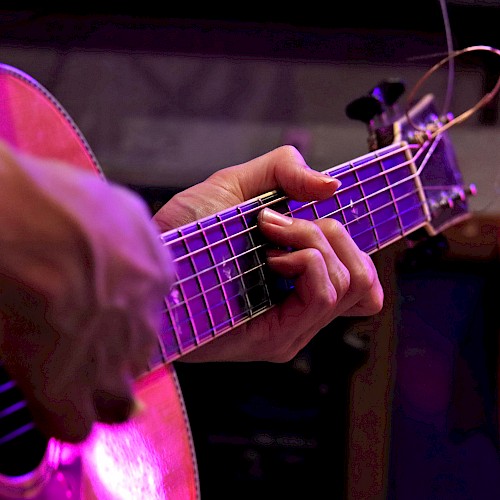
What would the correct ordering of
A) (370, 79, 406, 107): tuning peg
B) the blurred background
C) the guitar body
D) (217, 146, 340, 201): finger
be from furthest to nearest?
1. the blurred background
2. (370, 79, 406, 107): tuning peg
3. (217, 146, 340, 201): finger
4. the guitar body

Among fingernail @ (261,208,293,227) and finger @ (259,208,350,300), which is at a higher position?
fingernail @ (261,208,293,227)

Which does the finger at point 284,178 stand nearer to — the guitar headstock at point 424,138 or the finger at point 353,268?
the finger at point 353,268

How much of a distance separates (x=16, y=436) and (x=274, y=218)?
341 millimetres

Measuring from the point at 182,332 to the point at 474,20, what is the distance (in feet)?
3.62

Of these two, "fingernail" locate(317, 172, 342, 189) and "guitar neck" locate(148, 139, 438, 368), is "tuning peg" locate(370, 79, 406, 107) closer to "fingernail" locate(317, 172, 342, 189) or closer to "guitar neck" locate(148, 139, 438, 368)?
"guitar neck" locate(148, 139, 438, 368)

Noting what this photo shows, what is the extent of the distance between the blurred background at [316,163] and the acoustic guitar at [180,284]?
0.44m

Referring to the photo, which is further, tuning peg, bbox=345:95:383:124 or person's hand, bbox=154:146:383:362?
tuning peg, bbox=345:95:383:124

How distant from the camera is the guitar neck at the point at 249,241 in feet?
2.05

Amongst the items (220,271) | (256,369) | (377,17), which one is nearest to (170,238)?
(220,271)

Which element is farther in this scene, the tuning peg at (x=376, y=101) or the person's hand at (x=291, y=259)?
the tuning peg at (x=376, y=101)

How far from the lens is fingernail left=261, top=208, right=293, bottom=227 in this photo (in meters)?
0.68

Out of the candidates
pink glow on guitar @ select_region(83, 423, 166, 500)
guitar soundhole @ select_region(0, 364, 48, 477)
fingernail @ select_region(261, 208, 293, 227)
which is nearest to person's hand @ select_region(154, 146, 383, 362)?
fingernail @ select_region(261, 208, 293, 227)

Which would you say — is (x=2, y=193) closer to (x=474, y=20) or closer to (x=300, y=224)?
(x=300, y=224)

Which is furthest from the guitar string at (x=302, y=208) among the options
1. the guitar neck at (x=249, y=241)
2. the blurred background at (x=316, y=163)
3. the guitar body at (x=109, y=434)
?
the blurred background at (x=316, y=163)
